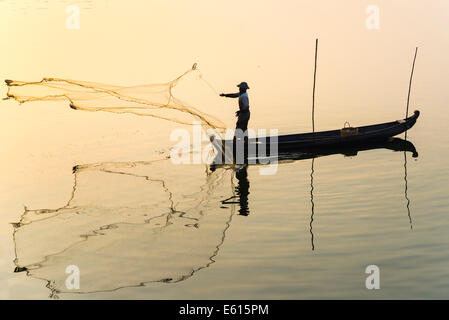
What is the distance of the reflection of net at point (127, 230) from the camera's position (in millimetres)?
12328

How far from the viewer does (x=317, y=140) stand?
71.1 ft

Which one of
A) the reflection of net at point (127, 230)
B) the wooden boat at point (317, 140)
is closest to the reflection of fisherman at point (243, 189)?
the reflection of net at point (127, 230)

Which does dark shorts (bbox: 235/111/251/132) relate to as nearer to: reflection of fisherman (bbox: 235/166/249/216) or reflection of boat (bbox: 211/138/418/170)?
reflection of boat (bbox: 211/138/418/170)

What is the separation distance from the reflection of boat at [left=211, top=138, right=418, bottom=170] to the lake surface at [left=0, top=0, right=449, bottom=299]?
44 centimetres

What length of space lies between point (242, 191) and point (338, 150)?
19.2 feet

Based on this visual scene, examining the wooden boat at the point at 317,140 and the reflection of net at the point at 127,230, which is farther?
the wooden boat at the point at 317,140

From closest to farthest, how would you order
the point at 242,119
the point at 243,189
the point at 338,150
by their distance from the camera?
1. the point at 243,189
2. the point at 242,119
3. the point at 338,150

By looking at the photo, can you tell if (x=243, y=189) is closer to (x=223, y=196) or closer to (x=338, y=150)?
(x=223, y=196)

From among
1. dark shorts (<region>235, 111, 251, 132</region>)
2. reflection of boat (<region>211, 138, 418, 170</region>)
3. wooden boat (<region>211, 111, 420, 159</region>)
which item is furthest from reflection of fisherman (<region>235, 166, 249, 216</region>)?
dark shorts (<region>235, 111, 251, 132</region>)

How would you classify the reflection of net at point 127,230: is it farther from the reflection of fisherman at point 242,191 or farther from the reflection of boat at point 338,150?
the reflection of boat at point 338,150

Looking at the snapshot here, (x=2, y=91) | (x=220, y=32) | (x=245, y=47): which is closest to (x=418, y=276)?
(x=2, y=91)

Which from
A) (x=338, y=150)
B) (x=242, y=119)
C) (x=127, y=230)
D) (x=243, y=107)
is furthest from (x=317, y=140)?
(x=127, y=230)

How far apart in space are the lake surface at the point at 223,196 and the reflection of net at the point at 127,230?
51 millimetres

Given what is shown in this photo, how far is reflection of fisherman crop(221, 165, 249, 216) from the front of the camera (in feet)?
52.4
